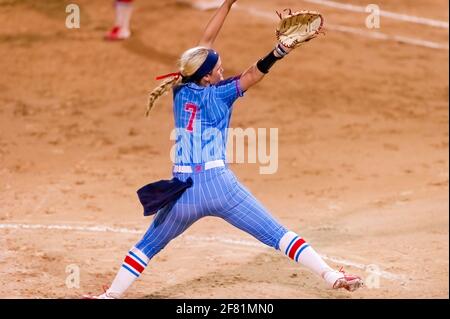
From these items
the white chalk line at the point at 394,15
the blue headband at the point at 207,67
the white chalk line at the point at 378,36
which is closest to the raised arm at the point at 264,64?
the blue headband at the point at 207,67

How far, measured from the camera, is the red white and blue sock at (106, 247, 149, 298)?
285 inches

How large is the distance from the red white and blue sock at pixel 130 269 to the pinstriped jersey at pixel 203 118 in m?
0.70

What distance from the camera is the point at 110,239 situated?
9688 mm

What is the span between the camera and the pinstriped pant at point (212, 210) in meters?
7.15

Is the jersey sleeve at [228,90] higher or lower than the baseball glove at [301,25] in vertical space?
lower

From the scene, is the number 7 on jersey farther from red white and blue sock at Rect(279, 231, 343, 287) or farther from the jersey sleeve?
red white and blue sock at Rect(279, 231, 343, 287)

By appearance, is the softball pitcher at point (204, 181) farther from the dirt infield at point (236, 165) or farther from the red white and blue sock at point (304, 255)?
the dirt infield at point (236, 165)

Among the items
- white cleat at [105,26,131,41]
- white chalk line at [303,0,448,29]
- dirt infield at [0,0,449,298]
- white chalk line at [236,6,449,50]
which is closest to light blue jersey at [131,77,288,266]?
dirt infield at [0,0,449,298]

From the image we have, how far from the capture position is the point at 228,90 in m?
A: 7.06

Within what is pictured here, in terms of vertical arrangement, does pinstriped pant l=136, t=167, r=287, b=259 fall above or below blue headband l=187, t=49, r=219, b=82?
below

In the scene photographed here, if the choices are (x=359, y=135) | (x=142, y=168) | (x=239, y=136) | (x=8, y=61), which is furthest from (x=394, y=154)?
(x=8, y=61)

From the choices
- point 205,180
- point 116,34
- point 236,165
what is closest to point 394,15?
point 116,34

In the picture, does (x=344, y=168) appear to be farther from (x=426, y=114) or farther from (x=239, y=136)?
(x=426, y=114)

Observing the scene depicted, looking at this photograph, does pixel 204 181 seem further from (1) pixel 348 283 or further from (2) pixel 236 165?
(2) pixel 236 165
